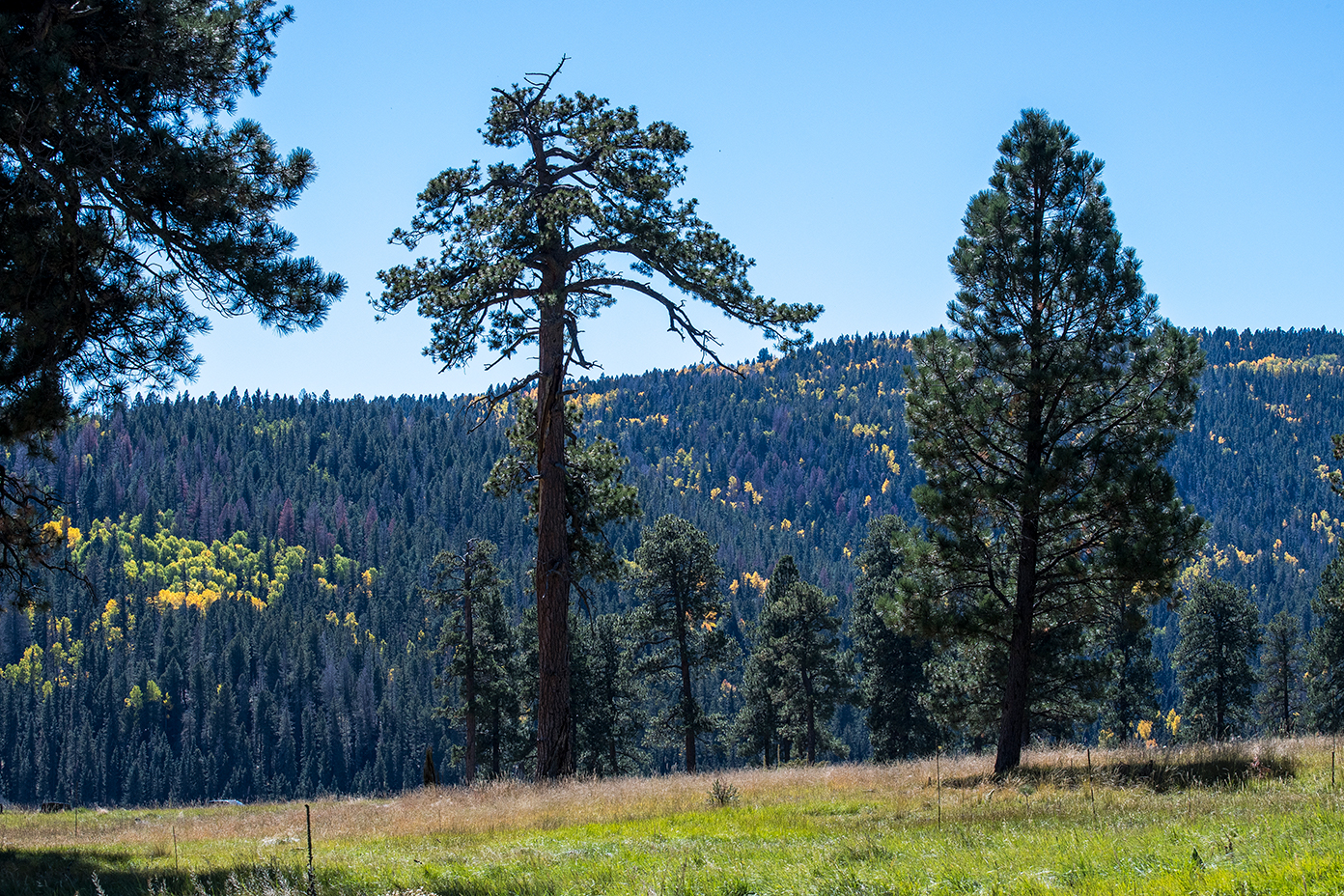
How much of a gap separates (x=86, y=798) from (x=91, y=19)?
134 meters

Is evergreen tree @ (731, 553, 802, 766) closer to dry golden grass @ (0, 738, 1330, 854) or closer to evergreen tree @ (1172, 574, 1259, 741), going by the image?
evergreen tree @ (1172, 574, 1259, 741)

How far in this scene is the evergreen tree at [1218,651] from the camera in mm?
43500

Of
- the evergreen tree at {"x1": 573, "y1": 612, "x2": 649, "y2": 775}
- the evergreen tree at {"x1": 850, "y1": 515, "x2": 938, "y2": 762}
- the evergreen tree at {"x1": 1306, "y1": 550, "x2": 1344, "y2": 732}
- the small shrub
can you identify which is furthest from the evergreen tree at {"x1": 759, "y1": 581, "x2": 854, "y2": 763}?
the small shrub

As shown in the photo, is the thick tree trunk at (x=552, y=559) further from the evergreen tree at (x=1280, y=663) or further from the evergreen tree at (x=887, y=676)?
the evergreen tree at (x=1280, y=663)

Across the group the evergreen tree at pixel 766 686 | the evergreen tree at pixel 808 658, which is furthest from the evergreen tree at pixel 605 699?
the evergreen tree at pixel 808 658

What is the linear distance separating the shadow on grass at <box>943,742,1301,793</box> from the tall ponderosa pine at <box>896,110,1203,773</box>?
3.25 feet

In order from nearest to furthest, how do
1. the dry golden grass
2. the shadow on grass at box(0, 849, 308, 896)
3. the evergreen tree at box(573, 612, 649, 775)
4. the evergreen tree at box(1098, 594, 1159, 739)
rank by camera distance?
the shadow on grass at box(0, 849, 308, 896) < the dry golden grass < the evergreen tree at box(1098, 594, 1159, 739) < the evergreen tree at box(573, 612, 649, 775)

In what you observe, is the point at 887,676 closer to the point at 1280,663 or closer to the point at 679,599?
the point at 679,599

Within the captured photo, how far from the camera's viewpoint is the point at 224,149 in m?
10.2

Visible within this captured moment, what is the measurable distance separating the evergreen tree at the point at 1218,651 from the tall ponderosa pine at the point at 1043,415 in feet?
105

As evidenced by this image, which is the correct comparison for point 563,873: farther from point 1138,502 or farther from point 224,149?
point 1138,502

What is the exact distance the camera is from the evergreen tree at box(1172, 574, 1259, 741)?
43500 millimetres

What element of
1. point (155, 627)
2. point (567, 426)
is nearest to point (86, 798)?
point (155, 627)

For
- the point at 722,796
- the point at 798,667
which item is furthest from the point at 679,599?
the point at 722,796
